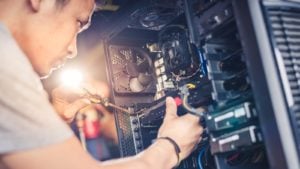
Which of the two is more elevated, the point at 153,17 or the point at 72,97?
the point at 153,17

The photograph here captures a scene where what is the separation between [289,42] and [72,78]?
42.3 inches

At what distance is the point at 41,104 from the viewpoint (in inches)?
38.1

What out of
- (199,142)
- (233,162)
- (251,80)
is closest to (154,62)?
(199,142)

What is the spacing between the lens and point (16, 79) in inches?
37.5

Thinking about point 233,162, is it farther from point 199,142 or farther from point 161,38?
point 161,38

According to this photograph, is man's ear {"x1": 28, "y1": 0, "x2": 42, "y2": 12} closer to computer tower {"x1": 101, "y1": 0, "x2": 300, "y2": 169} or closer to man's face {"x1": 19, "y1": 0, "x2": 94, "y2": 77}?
man's face {"x1": 19, "y1": 0, "x2": 94, "y2": 77}

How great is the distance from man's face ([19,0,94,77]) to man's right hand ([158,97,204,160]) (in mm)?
454

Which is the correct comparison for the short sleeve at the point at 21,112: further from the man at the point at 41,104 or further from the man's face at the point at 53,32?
the man's face at the point at 53,32

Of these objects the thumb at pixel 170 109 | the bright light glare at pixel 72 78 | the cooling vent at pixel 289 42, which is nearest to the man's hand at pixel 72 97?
the bright light glare at pixel 72 78

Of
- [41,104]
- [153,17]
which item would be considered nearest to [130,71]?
[153,17]

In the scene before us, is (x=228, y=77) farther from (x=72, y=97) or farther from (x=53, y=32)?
(x=72, y=97)

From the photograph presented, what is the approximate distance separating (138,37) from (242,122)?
2.77 feet

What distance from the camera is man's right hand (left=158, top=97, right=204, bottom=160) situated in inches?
48.9

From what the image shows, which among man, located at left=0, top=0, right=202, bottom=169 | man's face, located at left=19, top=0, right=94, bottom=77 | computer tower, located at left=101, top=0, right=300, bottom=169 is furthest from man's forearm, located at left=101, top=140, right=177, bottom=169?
man's face, located at left=19, top=0, right=94, bottom=77
